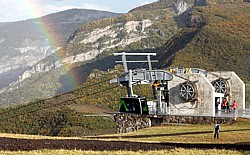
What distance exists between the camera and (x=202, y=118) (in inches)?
1695

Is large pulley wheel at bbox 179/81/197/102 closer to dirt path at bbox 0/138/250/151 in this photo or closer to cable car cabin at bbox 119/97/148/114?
cable car cabin at bbox 119/97/148/114

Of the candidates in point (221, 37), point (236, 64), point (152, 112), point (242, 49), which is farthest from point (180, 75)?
point (221, 37)

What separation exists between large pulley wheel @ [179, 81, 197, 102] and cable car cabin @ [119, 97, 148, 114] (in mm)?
3856

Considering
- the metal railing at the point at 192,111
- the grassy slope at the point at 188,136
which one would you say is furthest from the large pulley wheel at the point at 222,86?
the grassy slope at the point at 188,136

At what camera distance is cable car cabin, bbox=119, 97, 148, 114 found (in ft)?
151

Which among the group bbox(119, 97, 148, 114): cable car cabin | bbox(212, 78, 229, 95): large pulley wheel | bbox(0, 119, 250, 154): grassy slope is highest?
bbox(212, 78, 229, 95): large pulley wheel

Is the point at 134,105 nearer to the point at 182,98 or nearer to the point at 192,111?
the point at 182,98

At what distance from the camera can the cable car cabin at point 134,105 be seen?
46094 mm

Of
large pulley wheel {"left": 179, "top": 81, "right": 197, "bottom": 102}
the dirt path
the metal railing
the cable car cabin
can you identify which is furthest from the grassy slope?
the cable car cabin

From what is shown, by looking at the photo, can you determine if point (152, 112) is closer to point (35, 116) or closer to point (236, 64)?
point (35, 116)

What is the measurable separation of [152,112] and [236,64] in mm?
79787

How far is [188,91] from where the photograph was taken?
4384cm

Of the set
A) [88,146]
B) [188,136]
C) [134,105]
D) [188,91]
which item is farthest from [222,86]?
[88,146]

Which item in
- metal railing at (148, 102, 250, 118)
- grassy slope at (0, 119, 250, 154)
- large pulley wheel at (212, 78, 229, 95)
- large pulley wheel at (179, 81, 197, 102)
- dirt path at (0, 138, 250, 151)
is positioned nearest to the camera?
grassy slope at (0, 119, 250, 154)
